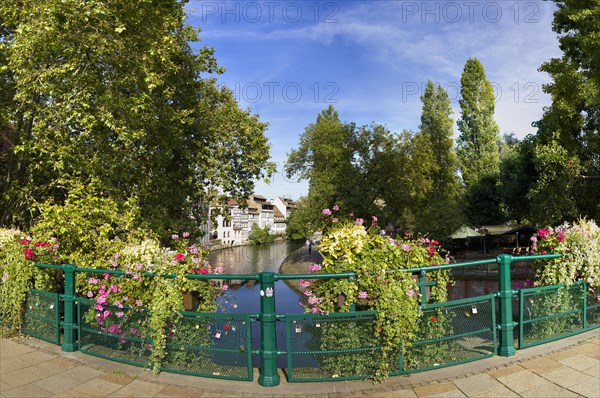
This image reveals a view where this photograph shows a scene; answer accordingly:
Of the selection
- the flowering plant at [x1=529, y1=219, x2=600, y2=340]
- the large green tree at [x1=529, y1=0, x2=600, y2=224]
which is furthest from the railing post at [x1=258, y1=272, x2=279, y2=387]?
the large green tree at [x1=529, y1=0, x2=600, y2=224]

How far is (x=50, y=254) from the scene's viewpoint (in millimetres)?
6785

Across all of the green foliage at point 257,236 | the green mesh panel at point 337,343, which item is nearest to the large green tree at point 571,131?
the green mesh panel at point 337,343

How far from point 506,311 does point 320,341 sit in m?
2.61

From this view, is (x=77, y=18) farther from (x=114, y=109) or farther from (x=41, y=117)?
(x=41, y=117)

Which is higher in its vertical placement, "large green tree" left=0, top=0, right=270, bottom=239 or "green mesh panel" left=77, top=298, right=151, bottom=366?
"large green tree" left=0, top=0, right=270, bottom=239

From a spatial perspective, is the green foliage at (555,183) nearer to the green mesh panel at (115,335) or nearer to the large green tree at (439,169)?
the large green tree at (439,169)

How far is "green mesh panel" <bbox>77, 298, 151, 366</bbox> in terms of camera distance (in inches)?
197

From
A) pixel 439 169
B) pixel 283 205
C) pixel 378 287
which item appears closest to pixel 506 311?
pixel 378 287

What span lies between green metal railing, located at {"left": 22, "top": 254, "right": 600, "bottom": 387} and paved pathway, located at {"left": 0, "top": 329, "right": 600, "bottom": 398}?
0.45 feet

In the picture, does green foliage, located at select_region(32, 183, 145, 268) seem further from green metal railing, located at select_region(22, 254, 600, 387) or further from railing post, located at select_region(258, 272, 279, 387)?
railing post, located at select_region(258, 272, 279, 387)

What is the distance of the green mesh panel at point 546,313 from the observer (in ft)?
17.9

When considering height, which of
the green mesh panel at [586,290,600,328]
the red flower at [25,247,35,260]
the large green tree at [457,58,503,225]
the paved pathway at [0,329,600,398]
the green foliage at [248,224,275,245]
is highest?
the large green tree at [457,58,503,225]

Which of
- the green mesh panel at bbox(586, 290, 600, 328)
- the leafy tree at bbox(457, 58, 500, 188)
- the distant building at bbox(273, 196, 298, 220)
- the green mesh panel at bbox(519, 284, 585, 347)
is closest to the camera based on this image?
the green mesh panel at bbox(519, 284, 585, 347)

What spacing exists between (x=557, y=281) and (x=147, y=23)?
11.2 meters
